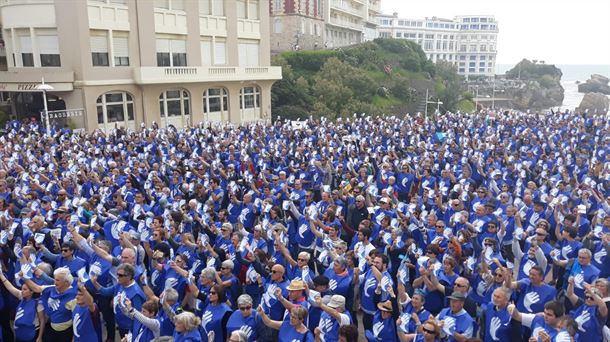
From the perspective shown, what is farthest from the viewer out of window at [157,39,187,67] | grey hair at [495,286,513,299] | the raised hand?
window at [157,39,187,67]

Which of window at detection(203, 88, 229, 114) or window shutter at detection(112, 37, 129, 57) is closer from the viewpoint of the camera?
window shutter at detection(112, 37, 129, 57)

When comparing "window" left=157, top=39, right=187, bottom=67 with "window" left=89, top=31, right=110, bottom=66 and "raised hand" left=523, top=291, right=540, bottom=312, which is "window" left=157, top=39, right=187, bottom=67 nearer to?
"window" left=89, top=31, right=110, bottom=66

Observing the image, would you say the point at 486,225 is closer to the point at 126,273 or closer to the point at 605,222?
the point at 605,222

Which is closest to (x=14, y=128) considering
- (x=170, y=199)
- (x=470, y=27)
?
(x=170, y=199)

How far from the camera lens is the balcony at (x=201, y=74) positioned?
26.9 metres

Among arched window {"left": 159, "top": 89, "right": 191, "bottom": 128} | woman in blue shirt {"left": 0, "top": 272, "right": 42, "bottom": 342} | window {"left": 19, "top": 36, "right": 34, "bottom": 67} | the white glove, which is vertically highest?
window {"left": 19, "top": 36, "right": 34, "bottom": 67}

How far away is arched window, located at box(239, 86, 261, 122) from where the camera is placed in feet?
110

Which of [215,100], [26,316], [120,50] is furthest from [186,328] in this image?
[215,100]

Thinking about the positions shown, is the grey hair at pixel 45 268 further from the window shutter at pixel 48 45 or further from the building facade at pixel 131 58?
→ the window shutter at pixel 48 45

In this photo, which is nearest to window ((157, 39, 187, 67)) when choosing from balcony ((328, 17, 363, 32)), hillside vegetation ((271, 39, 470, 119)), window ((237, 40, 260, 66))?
window ((237, 40, 260, 66))

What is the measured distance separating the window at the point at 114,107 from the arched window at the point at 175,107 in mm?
1871

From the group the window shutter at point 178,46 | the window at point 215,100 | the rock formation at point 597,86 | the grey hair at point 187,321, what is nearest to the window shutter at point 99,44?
the window shutter at point 178,46

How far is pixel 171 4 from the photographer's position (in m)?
28.6

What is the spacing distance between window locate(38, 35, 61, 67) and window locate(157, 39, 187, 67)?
5.17m
